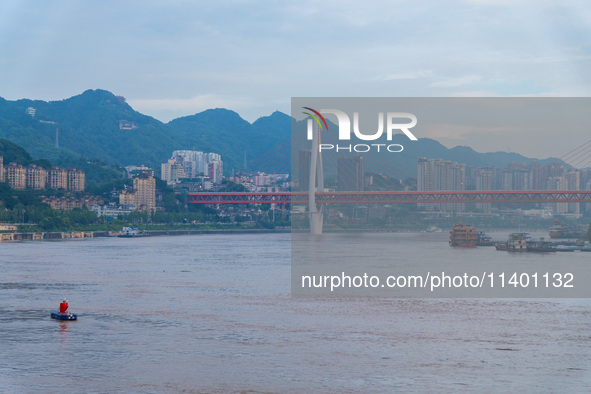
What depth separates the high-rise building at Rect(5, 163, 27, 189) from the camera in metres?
81.8

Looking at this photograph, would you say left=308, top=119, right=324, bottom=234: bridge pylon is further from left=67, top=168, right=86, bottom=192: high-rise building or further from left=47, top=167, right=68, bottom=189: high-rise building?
left=67, top=168, right=86, bottom=192: high-rise building

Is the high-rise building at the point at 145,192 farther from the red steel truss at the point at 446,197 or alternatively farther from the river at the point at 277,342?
the river at the point at 277,342

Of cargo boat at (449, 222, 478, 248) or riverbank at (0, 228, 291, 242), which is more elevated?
cargo boat at (449, 222, 478, 248)

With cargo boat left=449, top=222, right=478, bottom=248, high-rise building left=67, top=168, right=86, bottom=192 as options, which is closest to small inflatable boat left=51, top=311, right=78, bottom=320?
cargo boat left=449, top=222, right=478, bottom=248

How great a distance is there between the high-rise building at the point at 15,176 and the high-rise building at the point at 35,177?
1188 mm

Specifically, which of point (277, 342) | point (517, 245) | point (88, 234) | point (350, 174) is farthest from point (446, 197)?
point (277, 342)

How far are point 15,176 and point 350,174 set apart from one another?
117 feet

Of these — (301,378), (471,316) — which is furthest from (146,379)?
(471,316)

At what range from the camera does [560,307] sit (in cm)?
1847

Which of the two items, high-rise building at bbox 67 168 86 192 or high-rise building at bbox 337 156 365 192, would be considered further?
high-rise building at bbox 67 168 86 192

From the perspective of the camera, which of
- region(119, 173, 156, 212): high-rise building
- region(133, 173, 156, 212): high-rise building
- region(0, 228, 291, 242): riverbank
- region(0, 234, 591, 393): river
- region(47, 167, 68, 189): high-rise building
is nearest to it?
region(0, 234, 591, 393): river

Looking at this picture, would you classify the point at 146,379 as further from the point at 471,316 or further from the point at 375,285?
the point at 375,285

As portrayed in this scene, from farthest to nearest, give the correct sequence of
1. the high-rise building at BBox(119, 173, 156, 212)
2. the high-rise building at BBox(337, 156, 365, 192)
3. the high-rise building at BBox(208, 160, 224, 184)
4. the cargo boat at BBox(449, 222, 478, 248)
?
the high-rise building at BBox(208, 160, 224, 184)
the high-rise building at BBox(119, 173, 156, 212)
the high-rise building at BBox(337, 156, 365, 192)
the cargo boat at BBox(449, 222, 478, 248)

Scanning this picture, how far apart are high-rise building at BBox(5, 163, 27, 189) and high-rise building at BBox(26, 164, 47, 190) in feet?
3.90
